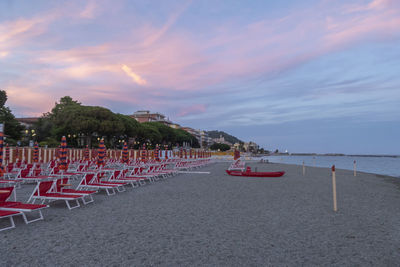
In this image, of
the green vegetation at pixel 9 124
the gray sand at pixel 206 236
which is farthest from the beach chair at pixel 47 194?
the green vegetation at pixel 9 124

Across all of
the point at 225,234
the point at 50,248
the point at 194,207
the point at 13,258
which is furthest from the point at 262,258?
the point at 194,207

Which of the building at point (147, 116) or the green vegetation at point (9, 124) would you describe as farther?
the building at point (147, 116)

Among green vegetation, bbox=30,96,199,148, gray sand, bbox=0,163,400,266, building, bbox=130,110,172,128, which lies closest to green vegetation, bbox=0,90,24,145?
green vegetation, bbox=30,96,199,148

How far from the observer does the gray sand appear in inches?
163

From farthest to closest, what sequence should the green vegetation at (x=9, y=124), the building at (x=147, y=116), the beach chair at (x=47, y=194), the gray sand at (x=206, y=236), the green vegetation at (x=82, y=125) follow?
the building at (x=147, y=116)
the green vegetation at (x=82, y=125)
the green vegetation at (x=9, y=124)
the beach chair at (x=47, y=194)
the gray sand at (x=206, y=236)

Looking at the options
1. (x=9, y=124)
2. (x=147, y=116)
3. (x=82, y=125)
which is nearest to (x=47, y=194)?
(x=82, y=125)

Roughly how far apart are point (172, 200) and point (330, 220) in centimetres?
464

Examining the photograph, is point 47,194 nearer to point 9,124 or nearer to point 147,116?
point 9,124

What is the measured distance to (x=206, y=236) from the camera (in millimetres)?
5281

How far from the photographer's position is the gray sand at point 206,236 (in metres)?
4.14

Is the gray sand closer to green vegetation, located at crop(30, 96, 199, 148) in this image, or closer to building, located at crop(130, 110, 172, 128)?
green vegetation, located at crop(30, 96, 199, 148)

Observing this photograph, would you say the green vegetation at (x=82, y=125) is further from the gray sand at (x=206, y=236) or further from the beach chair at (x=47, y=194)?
the gray sand at (x=206, y=236)

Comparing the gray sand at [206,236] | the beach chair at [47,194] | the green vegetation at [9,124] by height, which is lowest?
the gray sand at [206,236]

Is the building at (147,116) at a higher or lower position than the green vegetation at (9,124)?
higher
